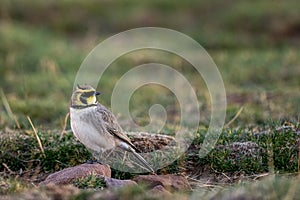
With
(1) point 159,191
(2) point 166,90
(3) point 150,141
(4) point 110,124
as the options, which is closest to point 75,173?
(4) point 110,124

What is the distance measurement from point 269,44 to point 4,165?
856 cm

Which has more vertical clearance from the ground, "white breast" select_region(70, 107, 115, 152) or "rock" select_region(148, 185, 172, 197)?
"white breast" select_region(70, 107, 115, 152)

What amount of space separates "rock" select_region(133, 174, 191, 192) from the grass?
19 centimetres

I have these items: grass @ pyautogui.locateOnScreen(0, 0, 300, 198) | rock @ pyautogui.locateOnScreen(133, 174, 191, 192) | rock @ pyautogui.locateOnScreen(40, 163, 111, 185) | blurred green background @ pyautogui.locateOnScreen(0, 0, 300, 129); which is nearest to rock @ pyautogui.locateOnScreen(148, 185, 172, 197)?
rock @ pyautogui.locateOnScreen(133, 174, 191, 192)

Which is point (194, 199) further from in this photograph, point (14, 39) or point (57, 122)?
point (14, 39)

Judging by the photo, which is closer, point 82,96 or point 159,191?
point 159,191

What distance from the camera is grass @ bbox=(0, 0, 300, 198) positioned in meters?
5.78

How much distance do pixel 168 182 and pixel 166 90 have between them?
5.50 m

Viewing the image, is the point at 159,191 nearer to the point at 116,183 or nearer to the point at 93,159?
the point at 116,183

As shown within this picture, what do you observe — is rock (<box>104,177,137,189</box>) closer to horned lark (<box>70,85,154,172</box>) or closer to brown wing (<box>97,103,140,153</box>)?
horned lark (<box>70,85,154,172</box>)

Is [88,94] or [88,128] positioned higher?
[88,94]

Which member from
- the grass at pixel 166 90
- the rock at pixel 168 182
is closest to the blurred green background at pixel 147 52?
the grass at pixel 166 90

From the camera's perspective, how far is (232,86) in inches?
407

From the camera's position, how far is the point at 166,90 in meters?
10.5
